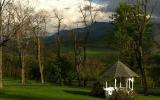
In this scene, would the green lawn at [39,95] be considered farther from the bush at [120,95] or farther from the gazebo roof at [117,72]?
the bush at [120,95]

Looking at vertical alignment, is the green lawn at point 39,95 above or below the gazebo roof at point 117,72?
below

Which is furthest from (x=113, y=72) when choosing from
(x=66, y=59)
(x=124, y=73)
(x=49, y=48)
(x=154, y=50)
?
(x=49, y=48)

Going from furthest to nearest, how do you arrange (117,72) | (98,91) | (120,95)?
1. (117,72)
2. (98,91)
3. (120,95)

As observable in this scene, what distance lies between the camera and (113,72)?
54250 millimetres

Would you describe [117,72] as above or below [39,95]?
above

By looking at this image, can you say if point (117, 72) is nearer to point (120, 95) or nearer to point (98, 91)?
point (98, 91)

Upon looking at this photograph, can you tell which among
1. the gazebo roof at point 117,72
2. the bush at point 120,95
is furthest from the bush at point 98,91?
the bush at point 120,95

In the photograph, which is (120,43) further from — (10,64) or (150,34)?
(10,64)

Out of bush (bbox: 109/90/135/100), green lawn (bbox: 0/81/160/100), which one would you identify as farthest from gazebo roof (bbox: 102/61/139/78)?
bush (bbox: 109/90/135/100)

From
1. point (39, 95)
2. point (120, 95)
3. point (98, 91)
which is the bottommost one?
point (98, 91)

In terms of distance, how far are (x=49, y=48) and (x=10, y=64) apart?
10536mm

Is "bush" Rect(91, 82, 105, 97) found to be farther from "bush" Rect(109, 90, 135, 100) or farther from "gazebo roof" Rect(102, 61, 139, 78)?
"bush" Rect(109, 90, 135, 100)

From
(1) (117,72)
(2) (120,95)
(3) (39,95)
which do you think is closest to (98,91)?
(1) (117,72)

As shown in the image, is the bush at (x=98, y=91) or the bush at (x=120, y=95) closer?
the bush at (x=120, y=95)
